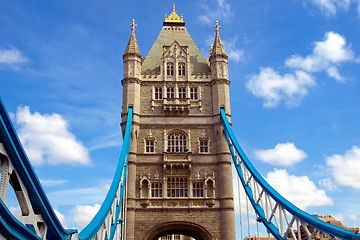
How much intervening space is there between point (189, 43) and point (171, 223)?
48.0 ft

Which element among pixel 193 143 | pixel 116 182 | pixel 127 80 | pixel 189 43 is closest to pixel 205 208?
pixel 193 143

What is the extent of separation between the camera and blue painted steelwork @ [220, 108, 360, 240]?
1475 cm

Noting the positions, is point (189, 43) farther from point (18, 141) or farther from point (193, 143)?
point (18, 141)

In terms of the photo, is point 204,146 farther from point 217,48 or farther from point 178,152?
point 217,48

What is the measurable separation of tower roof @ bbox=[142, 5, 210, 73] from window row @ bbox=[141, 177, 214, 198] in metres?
8.69

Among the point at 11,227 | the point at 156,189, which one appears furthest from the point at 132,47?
the point at 11,227

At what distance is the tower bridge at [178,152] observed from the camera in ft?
82.8

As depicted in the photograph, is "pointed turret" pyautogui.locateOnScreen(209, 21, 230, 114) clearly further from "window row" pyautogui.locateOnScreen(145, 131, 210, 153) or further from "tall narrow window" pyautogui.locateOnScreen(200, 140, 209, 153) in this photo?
"window row" pyautogui.locateOnScreen(145, 131, 210, 153)

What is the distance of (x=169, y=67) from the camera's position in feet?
100

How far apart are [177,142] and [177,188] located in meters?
3.28

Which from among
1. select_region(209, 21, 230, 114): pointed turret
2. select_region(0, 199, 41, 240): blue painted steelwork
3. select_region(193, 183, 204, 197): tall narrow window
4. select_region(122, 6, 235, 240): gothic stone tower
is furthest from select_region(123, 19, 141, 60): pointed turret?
select_region(0, 199, 41, 240): blue painted steelwork

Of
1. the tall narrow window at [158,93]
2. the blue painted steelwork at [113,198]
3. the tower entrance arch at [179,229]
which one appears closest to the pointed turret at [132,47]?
the tall narrow window at [158,93]

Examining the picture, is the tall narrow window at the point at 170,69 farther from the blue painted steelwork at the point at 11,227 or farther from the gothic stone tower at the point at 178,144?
the blue painted steelwork at the point at 11,227

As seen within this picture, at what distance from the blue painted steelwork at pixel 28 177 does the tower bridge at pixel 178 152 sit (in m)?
8.83
